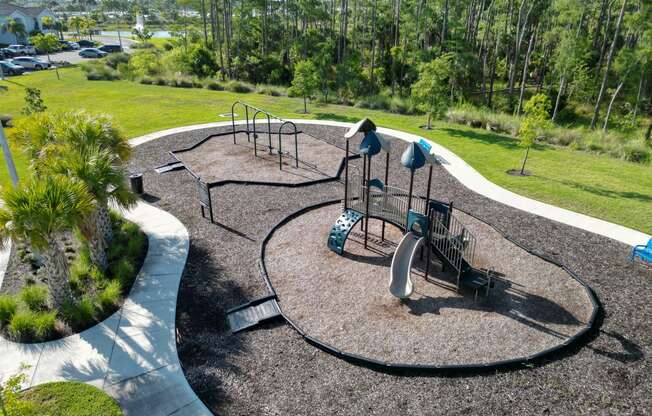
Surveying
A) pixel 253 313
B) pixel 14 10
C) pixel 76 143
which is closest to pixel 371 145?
pixel 253 313

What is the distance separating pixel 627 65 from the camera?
94.4 ft

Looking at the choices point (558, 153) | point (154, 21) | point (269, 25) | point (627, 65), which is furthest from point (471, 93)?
point (154, 21)

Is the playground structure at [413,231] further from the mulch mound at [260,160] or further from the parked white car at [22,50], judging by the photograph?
the parked white car at [22,50]

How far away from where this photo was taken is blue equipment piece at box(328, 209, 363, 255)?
11680mm

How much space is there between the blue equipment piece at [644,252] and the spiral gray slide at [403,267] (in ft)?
20.0

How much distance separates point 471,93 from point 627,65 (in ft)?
41.2

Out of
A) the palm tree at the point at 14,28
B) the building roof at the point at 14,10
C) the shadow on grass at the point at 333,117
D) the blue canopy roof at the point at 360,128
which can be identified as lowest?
the shadow on grass at the point at 333,117

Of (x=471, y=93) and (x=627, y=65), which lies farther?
(x=471, y=93)

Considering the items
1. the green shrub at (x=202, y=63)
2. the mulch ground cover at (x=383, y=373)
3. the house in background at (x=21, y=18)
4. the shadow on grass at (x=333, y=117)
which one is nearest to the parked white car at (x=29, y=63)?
the green shrub at (x=202, y=63)

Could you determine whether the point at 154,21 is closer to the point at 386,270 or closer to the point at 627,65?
the point at 627,65

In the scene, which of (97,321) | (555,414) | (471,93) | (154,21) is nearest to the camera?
(555,414)

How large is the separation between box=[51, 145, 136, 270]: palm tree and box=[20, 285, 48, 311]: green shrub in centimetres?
137

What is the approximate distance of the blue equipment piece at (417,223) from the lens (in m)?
10.9

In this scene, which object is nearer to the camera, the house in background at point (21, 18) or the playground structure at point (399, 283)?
the playground structure at point (399, 283)
